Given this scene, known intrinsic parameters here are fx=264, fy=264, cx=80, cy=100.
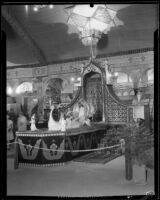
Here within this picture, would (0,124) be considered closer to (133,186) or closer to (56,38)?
(56,38)

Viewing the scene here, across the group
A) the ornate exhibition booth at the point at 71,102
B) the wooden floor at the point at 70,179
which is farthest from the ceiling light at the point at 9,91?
the wooden floor at the point at 70,179

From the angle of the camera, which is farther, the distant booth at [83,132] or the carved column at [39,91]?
the carved column at [39,91]

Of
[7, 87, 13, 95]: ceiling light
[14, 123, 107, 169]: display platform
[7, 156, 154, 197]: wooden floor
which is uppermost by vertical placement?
[7, 87, 13, 95]: ceiling light

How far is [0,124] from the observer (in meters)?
4.85

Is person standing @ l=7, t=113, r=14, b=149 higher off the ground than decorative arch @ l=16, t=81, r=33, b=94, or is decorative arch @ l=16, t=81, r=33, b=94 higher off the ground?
decorative arch @ l=16, t=81, r=33, b=94

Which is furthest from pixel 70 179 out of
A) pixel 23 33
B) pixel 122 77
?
pixel 23 33

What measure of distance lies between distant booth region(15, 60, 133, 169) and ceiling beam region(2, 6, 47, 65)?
874 mm

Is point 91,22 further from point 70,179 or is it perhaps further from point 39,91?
point 70,179

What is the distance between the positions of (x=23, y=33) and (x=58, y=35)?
67cm

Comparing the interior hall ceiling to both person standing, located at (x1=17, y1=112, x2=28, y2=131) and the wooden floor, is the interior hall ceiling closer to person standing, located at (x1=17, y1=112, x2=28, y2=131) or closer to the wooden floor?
person standing, located at (x1=17, y1=112, x2=28, y2=131)

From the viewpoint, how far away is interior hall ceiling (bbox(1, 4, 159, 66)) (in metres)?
4.96

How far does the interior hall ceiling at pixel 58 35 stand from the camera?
496 centimetres

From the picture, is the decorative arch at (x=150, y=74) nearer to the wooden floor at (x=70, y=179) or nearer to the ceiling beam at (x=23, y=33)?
the wooden floor at (x=70, y=179)

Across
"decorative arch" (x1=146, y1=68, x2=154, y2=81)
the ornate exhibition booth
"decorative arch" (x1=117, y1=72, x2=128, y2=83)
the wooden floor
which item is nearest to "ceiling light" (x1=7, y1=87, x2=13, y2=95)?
the ornate exhibition booth
